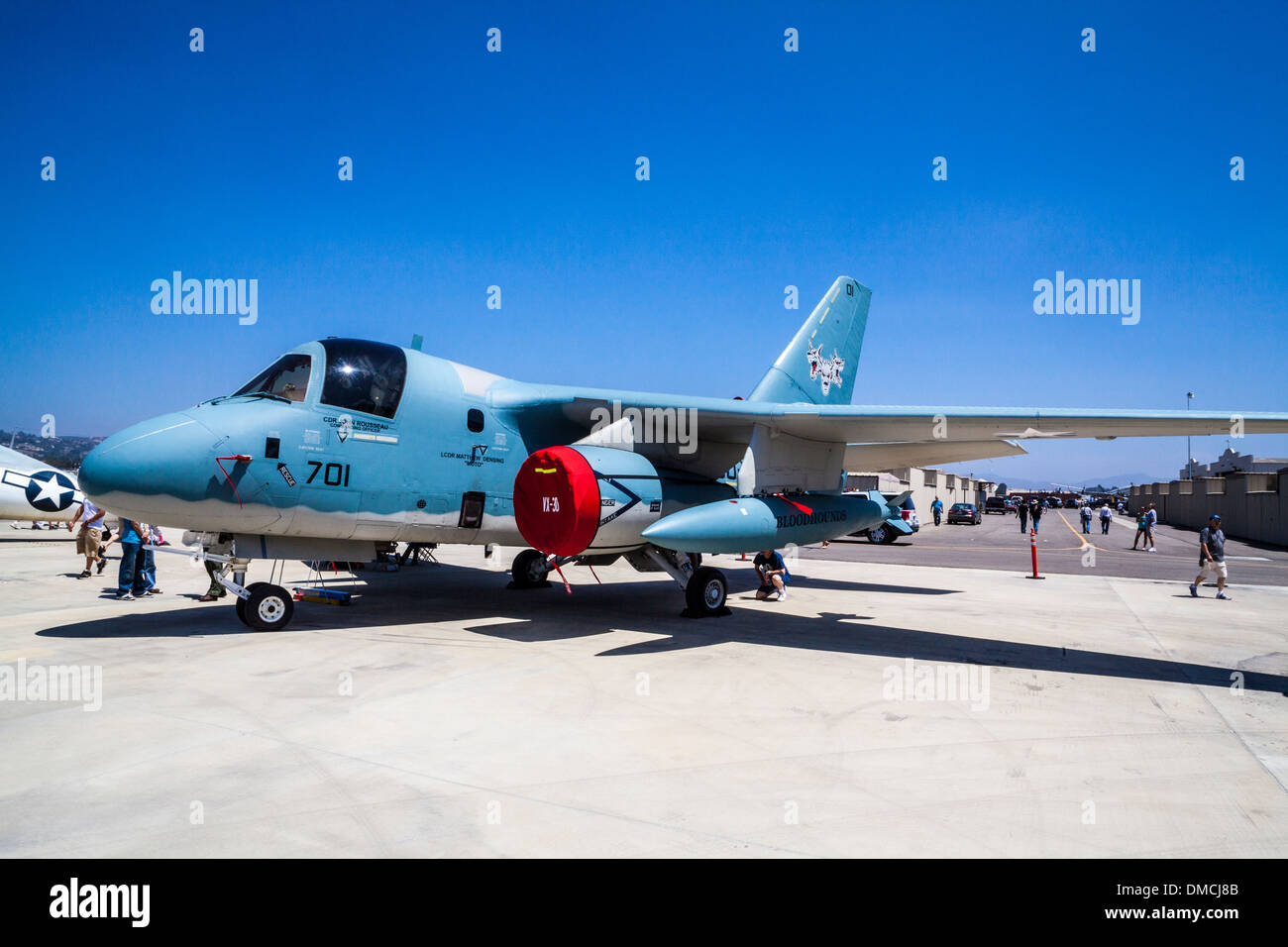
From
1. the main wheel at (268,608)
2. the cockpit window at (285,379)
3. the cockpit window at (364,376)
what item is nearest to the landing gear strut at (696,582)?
the cockpit window at (364,376)

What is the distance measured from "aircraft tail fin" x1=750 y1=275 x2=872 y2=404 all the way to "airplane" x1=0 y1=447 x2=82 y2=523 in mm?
22461

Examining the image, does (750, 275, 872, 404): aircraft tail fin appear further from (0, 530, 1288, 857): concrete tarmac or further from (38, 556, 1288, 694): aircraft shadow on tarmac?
(0, 530, 1288, 857): concrete tarmac

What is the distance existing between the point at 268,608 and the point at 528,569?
561 cm

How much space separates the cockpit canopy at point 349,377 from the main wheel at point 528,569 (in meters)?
5.43

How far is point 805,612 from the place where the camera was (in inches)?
473

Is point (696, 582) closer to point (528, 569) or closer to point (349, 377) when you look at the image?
point (528, 569)


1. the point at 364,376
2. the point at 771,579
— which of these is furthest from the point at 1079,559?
the point at 364,376

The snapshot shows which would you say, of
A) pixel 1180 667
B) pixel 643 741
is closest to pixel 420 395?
pixel 643 741

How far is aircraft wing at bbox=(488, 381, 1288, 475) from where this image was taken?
8.77 m

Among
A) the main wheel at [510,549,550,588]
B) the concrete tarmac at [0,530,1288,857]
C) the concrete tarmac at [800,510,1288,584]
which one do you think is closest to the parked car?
the concrete tarmac at [800,510,1288,584]

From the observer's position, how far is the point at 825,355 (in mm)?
14531

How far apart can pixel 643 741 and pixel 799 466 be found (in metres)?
7.06

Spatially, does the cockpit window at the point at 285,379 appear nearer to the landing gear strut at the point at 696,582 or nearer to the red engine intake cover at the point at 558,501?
the red engine intake cover at the point at 558,501
